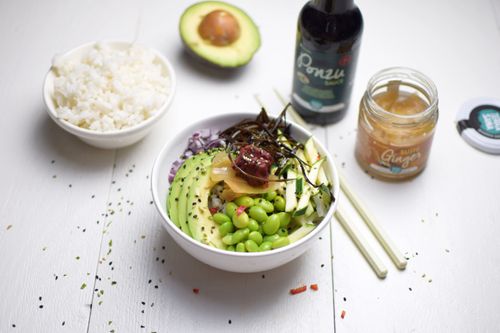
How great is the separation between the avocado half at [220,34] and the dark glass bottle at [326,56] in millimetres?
237

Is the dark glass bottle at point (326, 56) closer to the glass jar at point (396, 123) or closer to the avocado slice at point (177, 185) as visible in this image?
the glass jar at point (396, 123)

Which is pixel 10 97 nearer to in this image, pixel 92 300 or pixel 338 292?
pixel 92 300

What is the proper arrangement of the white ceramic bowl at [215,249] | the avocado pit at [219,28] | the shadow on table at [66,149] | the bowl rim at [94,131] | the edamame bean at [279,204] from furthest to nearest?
the avocado pit at [219,28], the shadow on table at [66,149], the bowl rim at [94,131], the edamame bean at [279,204], the white ceramic bowl at [215,249]

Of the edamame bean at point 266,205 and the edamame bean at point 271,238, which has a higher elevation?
the edamame bean at point 266,205

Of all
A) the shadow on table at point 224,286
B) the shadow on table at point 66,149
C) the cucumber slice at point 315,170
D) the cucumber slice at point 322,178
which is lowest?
the shadow on table at point 224,286

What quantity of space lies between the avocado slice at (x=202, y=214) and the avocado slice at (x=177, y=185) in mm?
37

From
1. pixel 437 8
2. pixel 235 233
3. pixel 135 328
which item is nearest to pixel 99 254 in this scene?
pixel 135 328

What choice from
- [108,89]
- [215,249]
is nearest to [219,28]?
[108,89]

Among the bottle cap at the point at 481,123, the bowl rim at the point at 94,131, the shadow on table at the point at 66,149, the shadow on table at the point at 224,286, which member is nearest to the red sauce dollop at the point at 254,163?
the shadow on table at the point at 224,286

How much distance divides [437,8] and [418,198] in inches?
34.6

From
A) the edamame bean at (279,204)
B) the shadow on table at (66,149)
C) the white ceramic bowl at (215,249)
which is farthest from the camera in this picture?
the shadow on table at (66,149)

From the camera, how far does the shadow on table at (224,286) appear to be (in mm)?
1449

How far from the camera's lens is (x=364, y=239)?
Result: 1.56 meters

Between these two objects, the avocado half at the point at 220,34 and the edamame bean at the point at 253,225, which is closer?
the edamame bean at the point at 253,225
